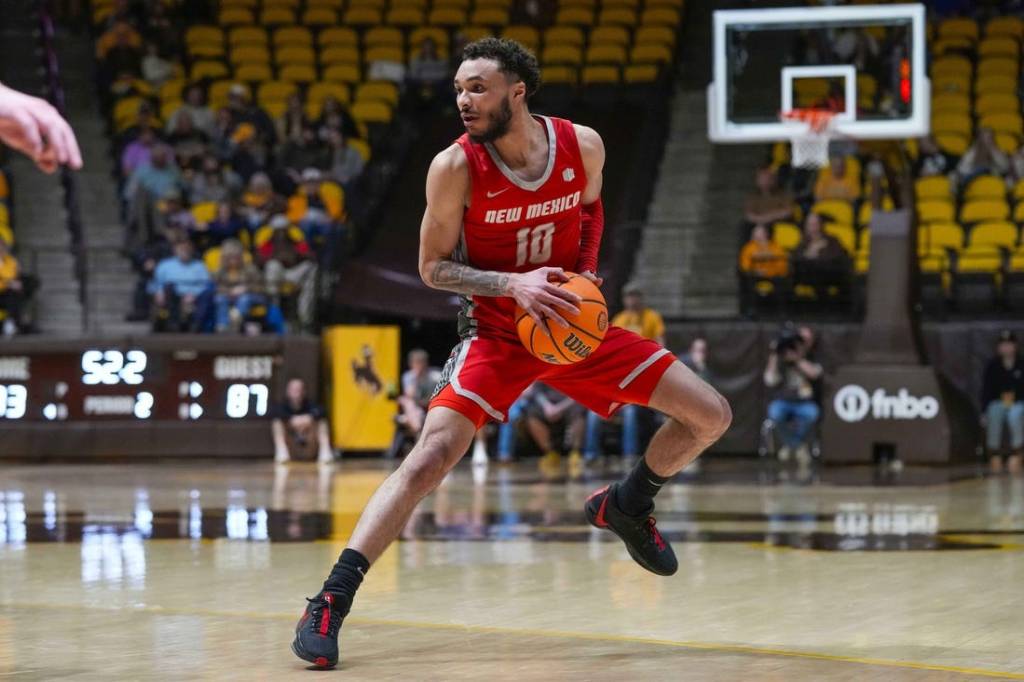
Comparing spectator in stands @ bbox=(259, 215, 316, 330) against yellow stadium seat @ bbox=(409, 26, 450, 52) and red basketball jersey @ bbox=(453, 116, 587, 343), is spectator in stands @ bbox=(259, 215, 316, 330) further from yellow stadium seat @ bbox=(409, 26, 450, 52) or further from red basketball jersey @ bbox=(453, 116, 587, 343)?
red basketball jersey @ bbox=(453, 116, 587, 343)

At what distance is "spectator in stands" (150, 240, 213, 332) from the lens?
769 inches

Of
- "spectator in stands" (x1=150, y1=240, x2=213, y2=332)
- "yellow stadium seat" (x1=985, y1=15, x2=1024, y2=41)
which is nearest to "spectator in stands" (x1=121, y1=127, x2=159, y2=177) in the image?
"spectator in stands" (x1=150, y1=240, x2=213, y2=332)

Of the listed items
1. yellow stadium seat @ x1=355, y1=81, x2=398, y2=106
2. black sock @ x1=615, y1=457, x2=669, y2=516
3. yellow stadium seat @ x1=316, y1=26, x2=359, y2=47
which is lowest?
black sock @ x1=615, y1=457, x2=669, y2=516

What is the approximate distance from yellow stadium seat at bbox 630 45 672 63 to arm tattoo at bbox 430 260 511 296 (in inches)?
738

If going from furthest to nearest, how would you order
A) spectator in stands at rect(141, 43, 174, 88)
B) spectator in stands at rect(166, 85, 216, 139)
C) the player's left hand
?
spectator in stands at rect(141, 43, 174, 88)
spectator in stands at rect(166, 85, 216, 139)
the player's left hand

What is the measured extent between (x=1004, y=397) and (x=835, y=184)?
12.3ft

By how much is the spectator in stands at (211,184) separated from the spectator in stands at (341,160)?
137cm

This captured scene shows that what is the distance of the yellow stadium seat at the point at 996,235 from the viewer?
1966cm

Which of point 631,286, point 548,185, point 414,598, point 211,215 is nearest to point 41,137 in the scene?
point 548,185

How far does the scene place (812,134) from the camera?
17594 mm

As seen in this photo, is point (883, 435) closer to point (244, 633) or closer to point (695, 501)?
point (695, 501)

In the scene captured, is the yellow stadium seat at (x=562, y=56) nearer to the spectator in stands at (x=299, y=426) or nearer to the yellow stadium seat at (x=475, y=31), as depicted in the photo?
the yellow stadium seat at (x=475, y=31)

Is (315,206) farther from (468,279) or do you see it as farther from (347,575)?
(347,575)

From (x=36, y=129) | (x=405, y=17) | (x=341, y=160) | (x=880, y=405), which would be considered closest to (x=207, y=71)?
(x=405, y=17)
